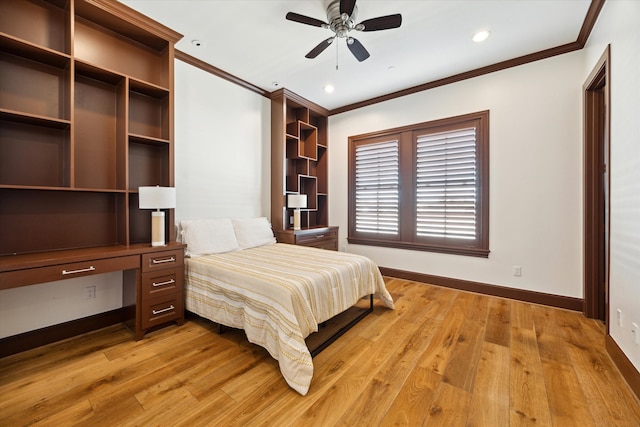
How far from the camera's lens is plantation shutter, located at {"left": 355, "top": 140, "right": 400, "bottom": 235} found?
171 inches

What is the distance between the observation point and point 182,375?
74.5 inches

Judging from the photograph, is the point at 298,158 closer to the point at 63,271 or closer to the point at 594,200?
the point at 63,271

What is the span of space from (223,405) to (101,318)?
5.91 feet

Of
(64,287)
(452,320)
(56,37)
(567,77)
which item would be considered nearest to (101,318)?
(64,287)

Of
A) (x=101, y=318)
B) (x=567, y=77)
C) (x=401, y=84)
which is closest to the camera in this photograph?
(x=101, y=318)

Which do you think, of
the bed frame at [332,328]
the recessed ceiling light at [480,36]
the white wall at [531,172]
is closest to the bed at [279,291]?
the bed frame at [332,328]

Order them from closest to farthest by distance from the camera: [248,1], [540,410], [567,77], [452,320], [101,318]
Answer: [540,410] → [248,1] → [101,318] → [452,320] → [567,77]

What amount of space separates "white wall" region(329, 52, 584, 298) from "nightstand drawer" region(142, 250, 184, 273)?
3.35 meters

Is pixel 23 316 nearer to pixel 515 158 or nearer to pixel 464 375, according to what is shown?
pixel 464 375

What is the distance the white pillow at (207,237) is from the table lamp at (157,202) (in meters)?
0.38

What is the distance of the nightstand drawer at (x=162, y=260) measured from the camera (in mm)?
2391

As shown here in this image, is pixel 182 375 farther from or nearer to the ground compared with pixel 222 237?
nearer to the ground

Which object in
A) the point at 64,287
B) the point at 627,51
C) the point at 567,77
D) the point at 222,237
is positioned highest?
the point at 567,77

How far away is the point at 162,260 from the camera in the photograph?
8.18 feet
